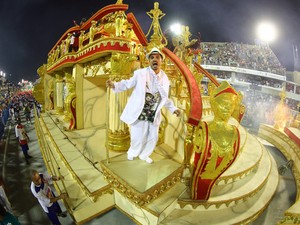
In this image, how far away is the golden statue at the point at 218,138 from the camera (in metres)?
1.92

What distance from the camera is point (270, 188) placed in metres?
3.52

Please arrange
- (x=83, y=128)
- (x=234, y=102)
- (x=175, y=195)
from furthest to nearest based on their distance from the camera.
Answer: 1. (x=83, y=128)
2. (x=175, y=195)
3. (x=234, y=102)

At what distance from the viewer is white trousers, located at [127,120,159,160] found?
2.70m

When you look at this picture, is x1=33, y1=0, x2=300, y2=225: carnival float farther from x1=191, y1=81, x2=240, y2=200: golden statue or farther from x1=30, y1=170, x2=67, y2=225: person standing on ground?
A: x1=30, y1=170, x2=67, y2=225: person standing on ground

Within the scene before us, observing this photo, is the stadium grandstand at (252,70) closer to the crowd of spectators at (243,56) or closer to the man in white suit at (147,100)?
the crowd of spectators at (243,56)

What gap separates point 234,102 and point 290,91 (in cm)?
2973

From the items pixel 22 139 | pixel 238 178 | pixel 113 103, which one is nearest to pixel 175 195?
pixel 238 178

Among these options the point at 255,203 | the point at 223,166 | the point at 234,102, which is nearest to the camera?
the point at 234,102

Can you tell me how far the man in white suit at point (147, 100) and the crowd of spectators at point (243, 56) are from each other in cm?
2903

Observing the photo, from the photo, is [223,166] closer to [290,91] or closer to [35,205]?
[35,205]

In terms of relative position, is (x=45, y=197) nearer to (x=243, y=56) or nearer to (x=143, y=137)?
(x=143, y=137)

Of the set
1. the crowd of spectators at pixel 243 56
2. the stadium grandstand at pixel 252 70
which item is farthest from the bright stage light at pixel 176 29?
the crowd of spectators at pixel 243 56

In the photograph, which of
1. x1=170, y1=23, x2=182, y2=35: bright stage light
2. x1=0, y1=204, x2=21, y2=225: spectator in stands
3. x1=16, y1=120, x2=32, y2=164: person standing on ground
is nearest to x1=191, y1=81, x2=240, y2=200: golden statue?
x1=0, y1=204, x2=21, y2=225: spectator in stands

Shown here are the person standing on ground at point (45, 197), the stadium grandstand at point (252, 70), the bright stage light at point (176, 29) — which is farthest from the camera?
the stadium grandstand at point (252, 70)
